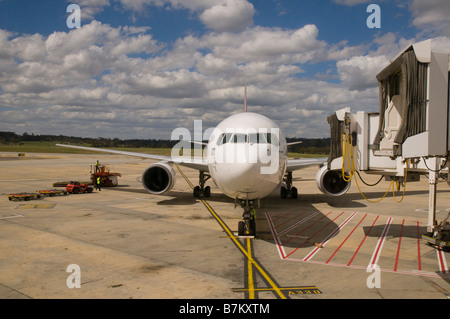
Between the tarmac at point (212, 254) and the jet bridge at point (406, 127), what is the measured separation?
2484 millimetres

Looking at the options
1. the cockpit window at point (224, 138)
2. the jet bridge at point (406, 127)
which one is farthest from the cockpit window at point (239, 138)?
the jet bridge at point (406, 127)

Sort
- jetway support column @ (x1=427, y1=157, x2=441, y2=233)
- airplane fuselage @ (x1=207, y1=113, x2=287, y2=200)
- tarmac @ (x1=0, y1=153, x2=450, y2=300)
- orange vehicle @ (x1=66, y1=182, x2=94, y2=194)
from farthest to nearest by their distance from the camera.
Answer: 1. orange vehicle @ (x1=66, y1=182, x2=94, y2=194)
2. airplane fuselage @ (x1=207, y1=113, x2=287, y2=200)
3. jetway support column @ (x1=427, y1=157, x2=441, y2=233)
4. tarmac @ (x1=0, y1=153, x2=450, y2=300)

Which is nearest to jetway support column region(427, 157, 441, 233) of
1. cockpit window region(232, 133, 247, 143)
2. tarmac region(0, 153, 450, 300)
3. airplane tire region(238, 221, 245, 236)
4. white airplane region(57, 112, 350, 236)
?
tarmac region(0, 153, 450, 300)

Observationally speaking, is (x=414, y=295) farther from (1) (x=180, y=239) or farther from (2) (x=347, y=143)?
(1) (x=180, y=239)

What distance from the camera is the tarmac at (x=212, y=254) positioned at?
23.4 feet

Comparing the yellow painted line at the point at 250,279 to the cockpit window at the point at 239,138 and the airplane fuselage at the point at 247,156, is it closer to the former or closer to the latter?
the airplane fuselage at the point at 247,156

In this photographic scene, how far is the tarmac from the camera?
7121 mm

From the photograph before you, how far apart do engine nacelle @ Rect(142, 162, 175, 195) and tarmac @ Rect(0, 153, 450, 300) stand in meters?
1.34

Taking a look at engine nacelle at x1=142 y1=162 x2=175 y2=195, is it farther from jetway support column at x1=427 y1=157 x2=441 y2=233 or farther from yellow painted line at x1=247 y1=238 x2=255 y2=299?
jetway support column at x1=427 y1=157 x2=441 y2=233

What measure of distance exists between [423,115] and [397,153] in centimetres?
117

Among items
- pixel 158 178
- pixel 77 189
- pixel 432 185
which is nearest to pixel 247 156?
pixel 432 185

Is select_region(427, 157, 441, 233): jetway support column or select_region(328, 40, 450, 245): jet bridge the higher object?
select_region(328, 40, 450, 245): jet bridge
